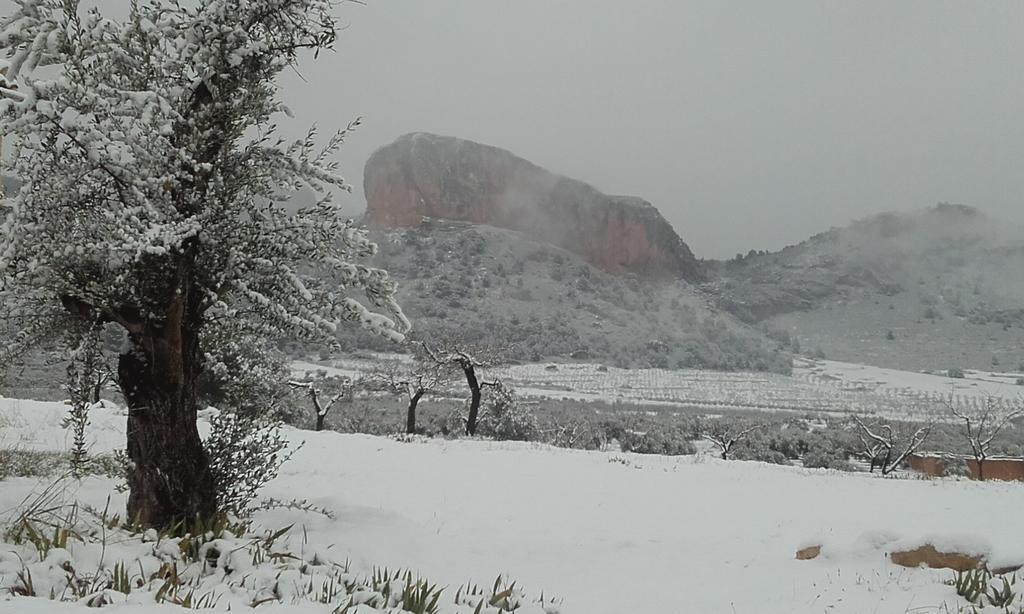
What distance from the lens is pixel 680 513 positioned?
1030 centimetres

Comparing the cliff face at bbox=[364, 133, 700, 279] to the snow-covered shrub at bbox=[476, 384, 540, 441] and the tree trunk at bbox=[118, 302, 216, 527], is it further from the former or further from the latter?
the tree trunk at bbox=[118, 302, 216, 527]

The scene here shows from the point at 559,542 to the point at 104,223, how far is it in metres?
6.56

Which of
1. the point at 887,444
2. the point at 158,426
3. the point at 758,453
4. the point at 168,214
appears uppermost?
the point at 168,214

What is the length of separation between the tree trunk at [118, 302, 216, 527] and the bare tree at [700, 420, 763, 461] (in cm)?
2462

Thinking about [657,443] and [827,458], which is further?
[657,443]

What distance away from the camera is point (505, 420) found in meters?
29.3

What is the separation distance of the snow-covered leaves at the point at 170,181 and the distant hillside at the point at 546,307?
53.4m

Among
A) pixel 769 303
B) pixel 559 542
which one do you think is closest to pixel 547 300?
pixel 769 303

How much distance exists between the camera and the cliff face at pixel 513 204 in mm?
129000

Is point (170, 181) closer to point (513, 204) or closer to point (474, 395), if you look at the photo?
point (474, 395)

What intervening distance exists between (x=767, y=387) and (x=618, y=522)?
203 feet

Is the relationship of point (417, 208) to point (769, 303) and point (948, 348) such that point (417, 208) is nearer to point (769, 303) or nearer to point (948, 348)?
point (769, 303)

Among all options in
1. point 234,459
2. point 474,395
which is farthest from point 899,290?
point 234,459

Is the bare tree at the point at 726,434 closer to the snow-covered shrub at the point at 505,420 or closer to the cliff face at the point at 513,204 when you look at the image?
the snow-covered shrub at the point at 505,420
